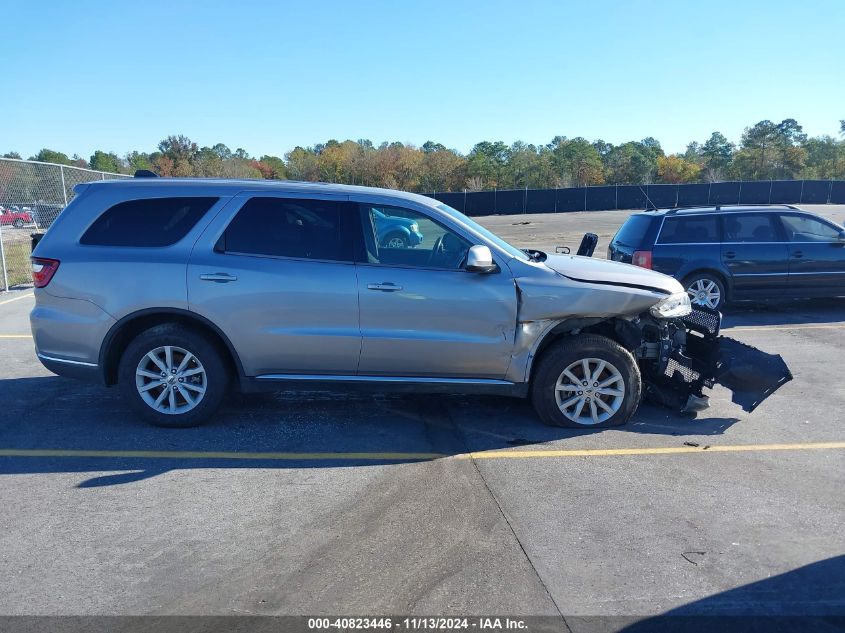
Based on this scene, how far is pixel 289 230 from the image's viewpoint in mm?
5375

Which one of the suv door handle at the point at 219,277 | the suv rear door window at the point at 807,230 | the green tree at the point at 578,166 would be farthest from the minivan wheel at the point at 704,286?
the green tree at the point at 578,166

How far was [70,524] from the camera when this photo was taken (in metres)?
3.87

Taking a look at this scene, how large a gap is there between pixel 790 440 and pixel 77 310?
5.87 metres

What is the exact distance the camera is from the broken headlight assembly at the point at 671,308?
5.36 meters

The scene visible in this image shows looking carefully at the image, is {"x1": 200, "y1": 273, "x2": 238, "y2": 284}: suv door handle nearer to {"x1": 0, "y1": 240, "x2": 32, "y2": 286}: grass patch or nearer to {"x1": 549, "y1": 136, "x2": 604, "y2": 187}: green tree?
{"x1": 0, "y1": 240, "x2": 32, "y2": 286}: grass patch

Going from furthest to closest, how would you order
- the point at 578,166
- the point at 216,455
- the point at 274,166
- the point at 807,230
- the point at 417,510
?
the point at 578,166
the point at 274,166
the point at 807,230
the point at 216,455
the point at 417,510

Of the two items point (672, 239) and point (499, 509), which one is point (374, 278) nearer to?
point (499, 509)

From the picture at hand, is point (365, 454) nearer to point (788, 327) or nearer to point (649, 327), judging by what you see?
point (649, 327)

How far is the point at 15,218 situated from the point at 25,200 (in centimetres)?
95

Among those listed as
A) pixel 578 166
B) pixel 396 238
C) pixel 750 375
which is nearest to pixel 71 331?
pixel 396 238

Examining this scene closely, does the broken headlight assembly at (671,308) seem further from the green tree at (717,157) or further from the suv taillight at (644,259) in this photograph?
the green tree at (717,157)

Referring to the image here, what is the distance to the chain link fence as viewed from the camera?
12.7m

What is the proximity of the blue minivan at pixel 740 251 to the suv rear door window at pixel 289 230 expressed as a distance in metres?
6.08

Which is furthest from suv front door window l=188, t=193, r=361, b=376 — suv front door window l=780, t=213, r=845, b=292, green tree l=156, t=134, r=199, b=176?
green tree l=156, t=134, r=199, b=176
